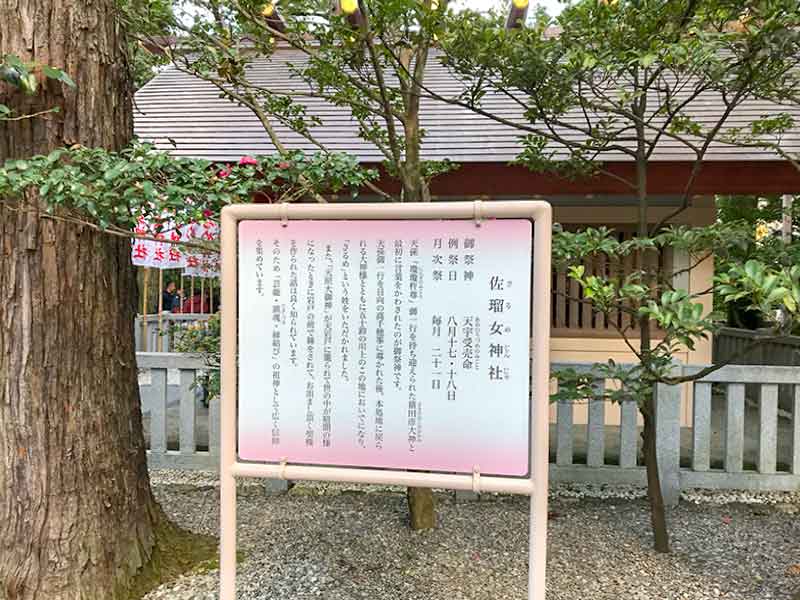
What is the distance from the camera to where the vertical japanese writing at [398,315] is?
2000 mm

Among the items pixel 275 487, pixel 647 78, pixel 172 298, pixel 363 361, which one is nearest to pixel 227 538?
pixel 363 361

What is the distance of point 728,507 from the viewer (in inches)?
160

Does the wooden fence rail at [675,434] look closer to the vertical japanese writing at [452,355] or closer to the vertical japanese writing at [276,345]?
the vertical japanese writing at [452,355]

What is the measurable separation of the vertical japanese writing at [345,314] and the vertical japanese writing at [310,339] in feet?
0.36

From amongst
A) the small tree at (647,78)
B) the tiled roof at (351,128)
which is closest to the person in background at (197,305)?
the tiled roof at (351,128)

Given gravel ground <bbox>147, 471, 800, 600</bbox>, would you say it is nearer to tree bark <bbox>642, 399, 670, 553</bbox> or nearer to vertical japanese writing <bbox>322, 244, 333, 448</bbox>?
tree bark <bbox>642, 399, 670, 553</bbox>

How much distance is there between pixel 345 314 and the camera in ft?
6.70

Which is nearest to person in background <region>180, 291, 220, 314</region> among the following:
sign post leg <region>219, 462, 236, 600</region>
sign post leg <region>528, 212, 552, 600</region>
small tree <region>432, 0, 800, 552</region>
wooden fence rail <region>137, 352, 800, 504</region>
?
wooden fence rail <region>137, 352, 800, 504</region>

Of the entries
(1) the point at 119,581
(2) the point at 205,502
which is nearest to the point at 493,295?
(1) the point at 119,581

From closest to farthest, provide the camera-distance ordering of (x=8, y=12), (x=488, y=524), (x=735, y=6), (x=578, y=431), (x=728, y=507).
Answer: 1. (x=735, y=6)
2. (x=8, y=12)
3. (x=488, y=524)
4. (x=728, y=507)
5. (x=578, y=431)

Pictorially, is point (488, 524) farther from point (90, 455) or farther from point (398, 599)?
point (90, 455)

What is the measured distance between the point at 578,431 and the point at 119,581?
14.6 ft

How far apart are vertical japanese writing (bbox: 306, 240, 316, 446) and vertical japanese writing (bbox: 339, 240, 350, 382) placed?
0.36 feet

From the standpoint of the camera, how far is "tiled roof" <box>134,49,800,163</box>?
215 inches
